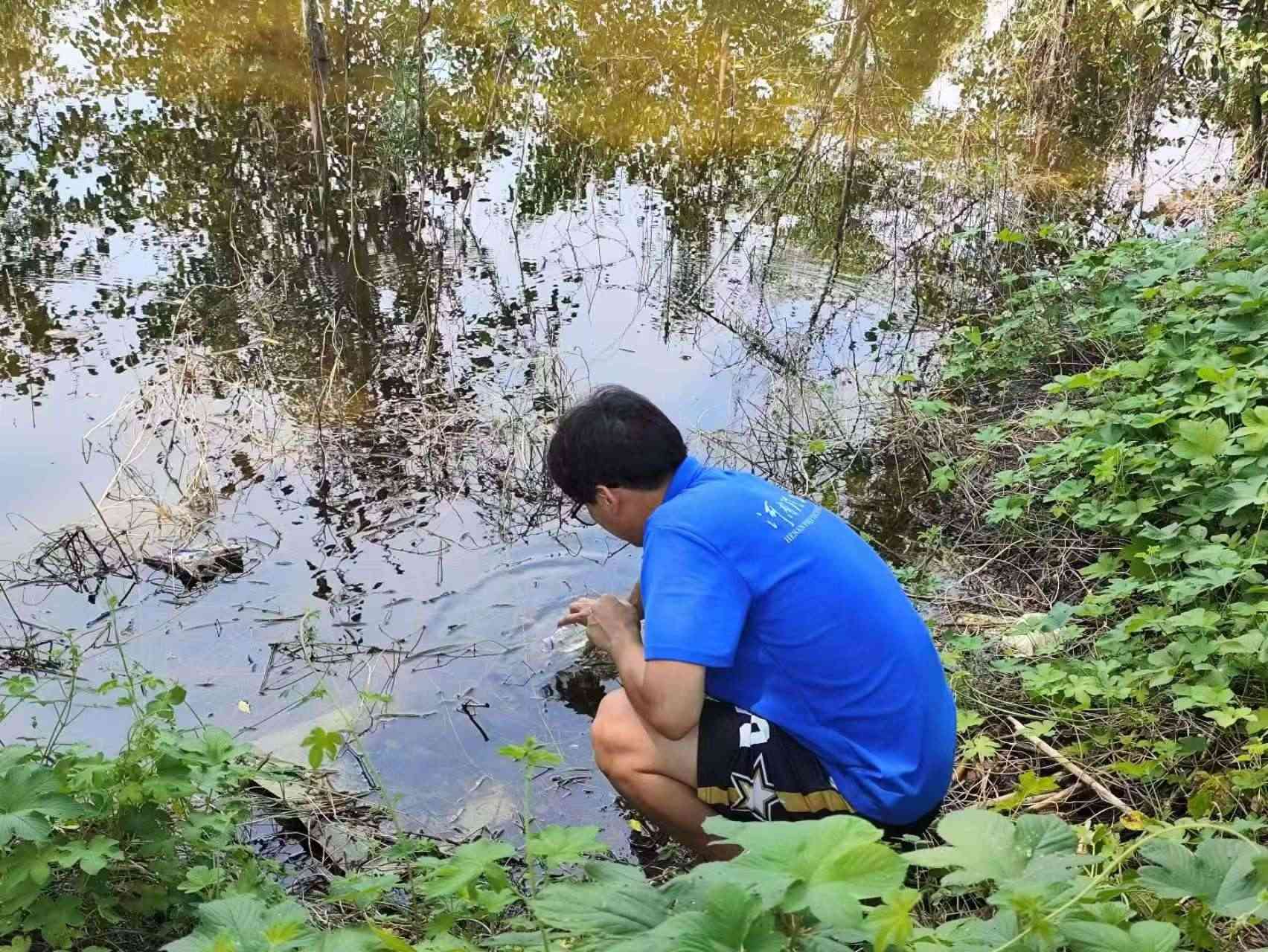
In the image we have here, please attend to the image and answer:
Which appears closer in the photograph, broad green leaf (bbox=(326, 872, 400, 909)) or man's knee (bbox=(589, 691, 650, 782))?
broad green leaf (bbox=(326, 872, 400, 909))

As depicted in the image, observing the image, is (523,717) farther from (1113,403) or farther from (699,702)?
(1113,403)

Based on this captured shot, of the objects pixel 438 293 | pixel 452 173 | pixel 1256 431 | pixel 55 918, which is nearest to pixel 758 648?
pixel 55 918

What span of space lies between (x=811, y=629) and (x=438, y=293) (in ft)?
14.4

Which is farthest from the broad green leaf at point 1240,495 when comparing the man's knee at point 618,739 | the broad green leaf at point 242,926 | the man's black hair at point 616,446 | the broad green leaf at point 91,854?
the broad green leaf at point 91,854

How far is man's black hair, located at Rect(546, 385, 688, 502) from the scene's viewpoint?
2246mm

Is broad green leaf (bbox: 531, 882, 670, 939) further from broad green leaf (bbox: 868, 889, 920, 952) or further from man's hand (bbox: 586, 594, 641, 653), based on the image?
man's hand (bbox: 586, 594, 641, 653)

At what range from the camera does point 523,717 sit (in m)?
3.29

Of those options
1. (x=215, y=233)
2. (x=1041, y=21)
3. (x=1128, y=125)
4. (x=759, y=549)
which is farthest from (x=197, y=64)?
(x=759, y=549)

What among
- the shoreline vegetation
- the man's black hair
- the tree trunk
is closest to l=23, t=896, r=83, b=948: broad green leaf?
the shoreline vegetation

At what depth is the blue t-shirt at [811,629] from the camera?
6.80 feet

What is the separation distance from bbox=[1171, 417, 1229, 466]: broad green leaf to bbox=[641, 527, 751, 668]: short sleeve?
165 centimetres

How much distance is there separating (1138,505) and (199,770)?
2.61 meters

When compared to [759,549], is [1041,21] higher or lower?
higher

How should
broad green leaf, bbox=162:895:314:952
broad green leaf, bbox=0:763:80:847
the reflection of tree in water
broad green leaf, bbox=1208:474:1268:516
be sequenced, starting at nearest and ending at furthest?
broad green leaf, bbox=162:895:314:952, broad green leaf, bbox=0:763:80:847, broad green leaf, bbox=1208:474:1268:516, the reflection of tree in water
